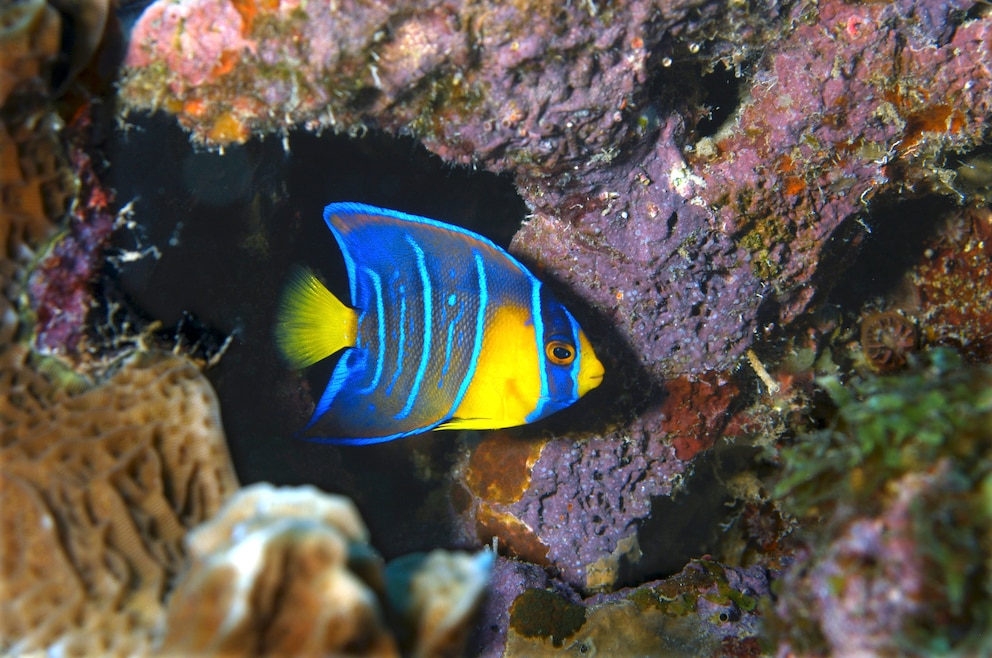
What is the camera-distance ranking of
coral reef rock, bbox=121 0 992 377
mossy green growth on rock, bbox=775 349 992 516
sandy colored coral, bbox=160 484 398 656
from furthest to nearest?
coral reef rock, bbox=121 0 992 377 < mossy green growth on rock, bbox=775 349 992 516 < sandy colored coral, bbox=160 484 398 656

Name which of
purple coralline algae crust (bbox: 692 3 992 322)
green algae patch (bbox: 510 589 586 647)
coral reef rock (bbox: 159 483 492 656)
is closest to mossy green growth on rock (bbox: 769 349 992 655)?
coral reef rock (bbox: 159 483 492 656)

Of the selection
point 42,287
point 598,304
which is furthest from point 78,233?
point 598,304

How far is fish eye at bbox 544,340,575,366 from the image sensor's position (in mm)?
2596

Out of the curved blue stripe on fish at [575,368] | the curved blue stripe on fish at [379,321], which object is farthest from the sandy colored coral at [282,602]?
the curved blue stripe on fish at [575,368]

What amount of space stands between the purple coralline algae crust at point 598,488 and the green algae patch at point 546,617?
1.44ft

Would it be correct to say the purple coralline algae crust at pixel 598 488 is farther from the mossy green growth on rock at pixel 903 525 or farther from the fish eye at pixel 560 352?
the mossy green growth on rock at pixel 903 525

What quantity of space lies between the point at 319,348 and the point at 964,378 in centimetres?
246

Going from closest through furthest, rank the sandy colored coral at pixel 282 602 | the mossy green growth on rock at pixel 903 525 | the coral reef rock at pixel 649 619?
1. the sandy colored coral at pixel 282 602
2. the mossy green growth on rock at pixel 903 525
3. the coral reef rock at pixel 649 619

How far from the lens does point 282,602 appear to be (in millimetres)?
1299

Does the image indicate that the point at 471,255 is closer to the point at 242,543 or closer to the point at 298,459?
the point at 242,543

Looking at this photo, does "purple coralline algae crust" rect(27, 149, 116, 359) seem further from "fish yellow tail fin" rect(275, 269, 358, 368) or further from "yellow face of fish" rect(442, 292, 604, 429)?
"yellow face of fish" rect(442, 292, 604, 429)

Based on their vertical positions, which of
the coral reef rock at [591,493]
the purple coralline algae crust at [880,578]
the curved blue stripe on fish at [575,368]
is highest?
the curved blue stripe on fish at [575,368]

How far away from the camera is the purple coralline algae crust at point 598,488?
12.1 ft

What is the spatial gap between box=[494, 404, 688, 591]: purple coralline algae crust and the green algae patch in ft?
1.44
